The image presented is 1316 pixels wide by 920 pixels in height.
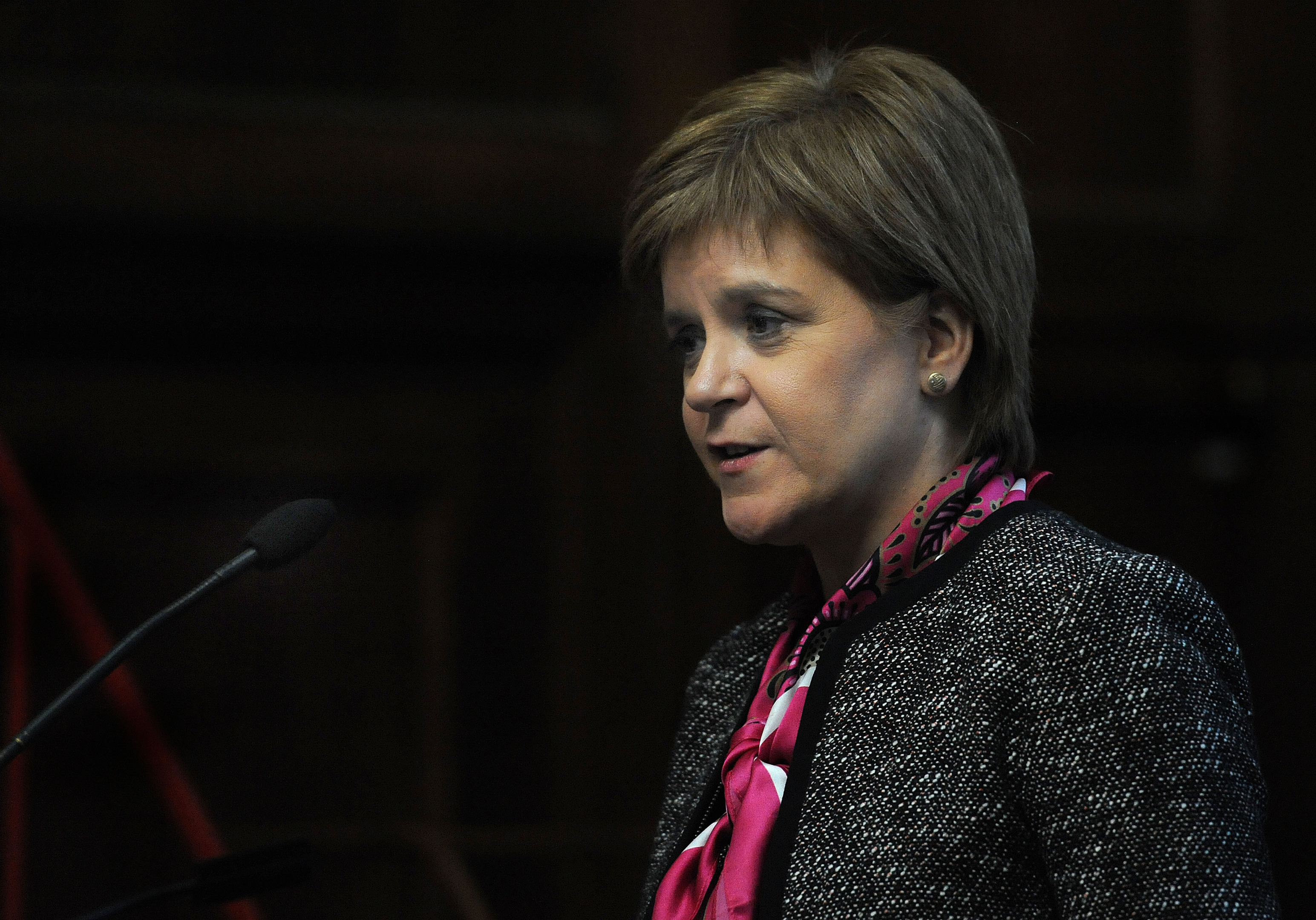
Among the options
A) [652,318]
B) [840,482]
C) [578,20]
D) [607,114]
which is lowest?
[840,482]

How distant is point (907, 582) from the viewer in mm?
954

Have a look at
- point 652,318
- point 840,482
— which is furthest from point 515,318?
point 840,482

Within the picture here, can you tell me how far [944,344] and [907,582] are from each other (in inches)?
7.4

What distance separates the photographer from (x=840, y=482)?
0.99 metres

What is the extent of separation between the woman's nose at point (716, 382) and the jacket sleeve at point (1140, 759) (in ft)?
0.90

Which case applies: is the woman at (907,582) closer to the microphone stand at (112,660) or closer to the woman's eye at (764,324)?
the woman's eye at (764,324)

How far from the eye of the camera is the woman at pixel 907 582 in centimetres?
82

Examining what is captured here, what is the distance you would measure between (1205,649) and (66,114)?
1.72 metres

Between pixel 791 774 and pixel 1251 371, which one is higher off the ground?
pixel 791 774

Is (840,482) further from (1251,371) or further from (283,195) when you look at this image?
(1251,371)

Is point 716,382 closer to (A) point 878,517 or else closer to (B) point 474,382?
(A) point 878,517

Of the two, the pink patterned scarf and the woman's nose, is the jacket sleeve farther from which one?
the woman's nose

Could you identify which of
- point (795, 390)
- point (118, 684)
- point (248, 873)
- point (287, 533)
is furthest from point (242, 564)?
point (118, 684)

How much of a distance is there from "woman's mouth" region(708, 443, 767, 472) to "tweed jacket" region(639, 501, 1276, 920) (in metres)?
0.14
